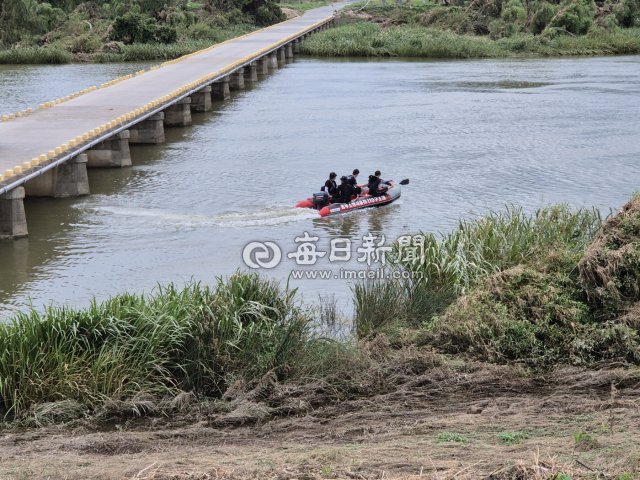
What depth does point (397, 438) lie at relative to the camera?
24.2 feet

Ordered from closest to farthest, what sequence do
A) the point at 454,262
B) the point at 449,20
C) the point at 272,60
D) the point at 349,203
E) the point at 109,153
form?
the point at 454,262 → the point at 349,203 → the point at 109,153 → the point at 272,60 → the point at 449,20

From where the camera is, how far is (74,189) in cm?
2003

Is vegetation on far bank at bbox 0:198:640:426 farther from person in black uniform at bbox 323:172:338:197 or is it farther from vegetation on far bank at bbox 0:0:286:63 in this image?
vegetation on far bank at bbox 0:0:286:63

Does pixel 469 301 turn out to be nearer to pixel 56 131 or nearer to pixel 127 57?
pixel 56 131

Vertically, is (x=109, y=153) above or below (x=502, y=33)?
below

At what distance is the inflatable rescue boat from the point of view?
18188 millimetres

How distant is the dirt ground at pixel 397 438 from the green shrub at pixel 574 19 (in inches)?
2195

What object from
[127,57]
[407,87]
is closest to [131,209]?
[407,87]

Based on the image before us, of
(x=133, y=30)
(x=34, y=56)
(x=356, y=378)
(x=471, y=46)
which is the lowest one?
(x=356, y=378)

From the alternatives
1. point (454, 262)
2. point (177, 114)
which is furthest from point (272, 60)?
point (454, 262)

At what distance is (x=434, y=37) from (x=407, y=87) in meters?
20.7

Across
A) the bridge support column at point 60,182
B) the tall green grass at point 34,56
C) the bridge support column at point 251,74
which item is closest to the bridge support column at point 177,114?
the bridge support column at point 60,182

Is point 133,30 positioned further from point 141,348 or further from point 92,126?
point 141,348

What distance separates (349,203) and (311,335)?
8524mm
